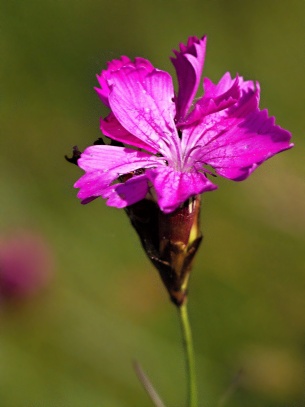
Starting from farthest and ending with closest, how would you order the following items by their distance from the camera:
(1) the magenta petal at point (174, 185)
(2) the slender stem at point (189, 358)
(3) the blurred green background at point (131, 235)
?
(3) the blurred green background at point (131, 235), (2) the slender stem at point (189, 358), (1) the magenta petal at point (174, 185)

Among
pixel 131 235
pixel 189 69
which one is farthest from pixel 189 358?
pixel 131 235

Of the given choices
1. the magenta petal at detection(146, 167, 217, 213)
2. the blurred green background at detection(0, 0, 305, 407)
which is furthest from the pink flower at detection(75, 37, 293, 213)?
the blurred green background at detection(0, 0, 305, 407)


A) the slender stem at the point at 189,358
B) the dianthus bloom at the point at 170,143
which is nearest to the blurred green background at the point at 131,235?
the slender stem at the point at 189,358

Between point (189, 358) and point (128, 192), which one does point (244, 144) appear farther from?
point (189, 358)

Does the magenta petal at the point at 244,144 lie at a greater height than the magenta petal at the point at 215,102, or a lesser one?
lesser

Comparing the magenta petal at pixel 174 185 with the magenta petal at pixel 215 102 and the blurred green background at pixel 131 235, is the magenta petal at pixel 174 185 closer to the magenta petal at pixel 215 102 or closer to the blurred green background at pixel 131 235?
the magenta petal at pixel 215 102
